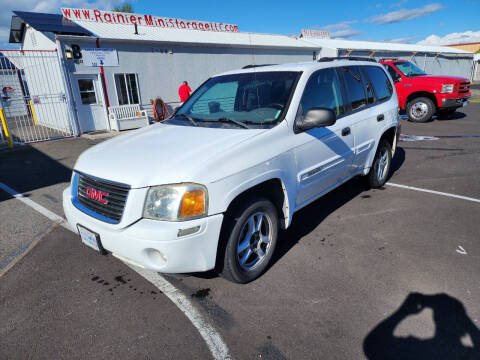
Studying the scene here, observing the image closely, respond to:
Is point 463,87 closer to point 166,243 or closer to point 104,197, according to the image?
point 166,243

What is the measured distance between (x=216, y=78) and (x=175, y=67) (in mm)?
11679

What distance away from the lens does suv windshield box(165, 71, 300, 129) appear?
10.5 feet

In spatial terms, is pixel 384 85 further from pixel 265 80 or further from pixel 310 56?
pixel 310 56

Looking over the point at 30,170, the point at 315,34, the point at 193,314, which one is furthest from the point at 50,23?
the point at 315,34

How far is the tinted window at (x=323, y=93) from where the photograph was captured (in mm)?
3395

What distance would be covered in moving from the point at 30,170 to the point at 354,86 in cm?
717

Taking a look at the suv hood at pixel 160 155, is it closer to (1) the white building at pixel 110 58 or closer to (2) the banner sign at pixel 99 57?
(1) the white building at pixel 110 58

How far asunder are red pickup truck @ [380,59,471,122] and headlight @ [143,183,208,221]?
11680 millimetres

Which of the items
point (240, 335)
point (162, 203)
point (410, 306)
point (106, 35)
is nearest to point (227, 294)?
point (240, 335)

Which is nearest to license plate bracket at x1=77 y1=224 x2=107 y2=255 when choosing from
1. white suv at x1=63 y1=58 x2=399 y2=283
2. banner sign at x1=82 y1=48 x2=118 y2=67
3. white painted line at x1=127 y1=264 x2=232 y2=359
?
white suv at x1=63 y1=58 x2=399 y2=283

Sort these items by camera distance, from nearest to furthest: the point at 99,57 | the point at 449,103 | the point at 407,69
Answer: the point at 449,103, the point at 407,69, the point at 99,57

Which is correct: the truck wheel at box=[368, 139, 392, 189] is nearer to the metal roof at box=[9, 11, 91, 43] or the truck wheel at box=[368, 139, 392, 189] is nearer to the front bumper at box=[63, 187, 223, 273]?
the front bumper at box=[63, 187, 223, 273]

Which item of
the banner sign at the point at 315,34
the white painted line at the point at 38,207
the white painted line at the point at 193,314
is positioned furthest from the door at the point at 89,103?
the banner sign at the point at 315,34

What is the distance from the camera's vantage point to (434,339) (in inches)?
89.0
